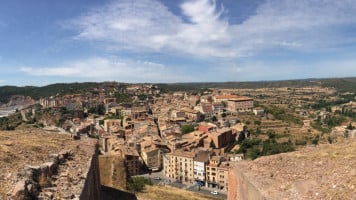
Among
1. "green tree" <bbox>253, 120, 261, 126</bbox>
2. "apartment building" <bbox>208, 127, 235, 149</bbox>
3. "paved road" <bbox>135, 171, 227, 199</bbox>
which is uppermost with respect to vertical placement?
"green tree" <bbox>253, 120, 261, 126</bbox>

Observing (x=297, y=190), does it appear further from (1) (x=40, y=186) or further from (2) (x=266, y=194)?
(1) (x=40, y=186)

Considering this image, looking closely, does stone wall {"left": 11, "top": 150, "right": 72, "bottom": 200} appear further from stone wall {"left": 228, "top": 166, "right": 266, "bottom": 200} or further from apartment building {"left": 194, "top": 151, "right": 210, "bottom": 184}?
apartment building {"left": 194, "top": 151, "right": 210, "bottom": 184}

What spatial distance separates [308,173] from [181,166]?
42.4m

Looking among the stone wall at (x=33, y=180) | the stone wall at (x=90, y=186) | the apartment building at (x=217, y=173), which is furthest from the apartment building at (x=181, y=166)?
the stone wall at (x=33, y=180)

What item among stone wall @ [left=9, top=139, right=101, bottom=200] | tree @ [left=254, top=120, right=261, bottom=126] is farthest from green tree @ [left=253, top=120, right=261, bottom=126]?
stone wall @ [left=9, top=139, right=101, bottom=200]

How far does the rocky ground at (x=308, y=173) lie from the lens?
7027 mm

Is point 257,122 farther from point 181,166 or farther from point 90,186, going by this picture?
point 90,186

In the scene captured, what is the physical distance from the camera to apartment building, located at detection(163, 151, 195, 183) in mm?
48938

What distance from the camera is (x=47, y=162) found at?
8.72 metres

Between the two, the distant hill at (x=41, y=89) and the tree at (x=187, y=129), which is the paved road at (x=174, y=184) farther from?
the distant hill at (x=41, y=89)

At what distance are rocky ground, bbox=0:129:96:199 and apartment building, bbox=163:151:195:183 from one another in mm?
36919

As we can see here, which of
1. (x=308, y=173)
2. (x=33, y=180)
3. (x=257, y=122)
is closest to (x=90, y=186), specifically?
(x=33, y=180)

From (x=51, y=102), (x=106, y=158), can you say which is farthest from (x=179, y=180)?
(x=51, y=102)

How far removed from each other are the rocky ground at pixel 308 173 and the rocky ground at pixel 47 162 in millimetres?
4307
